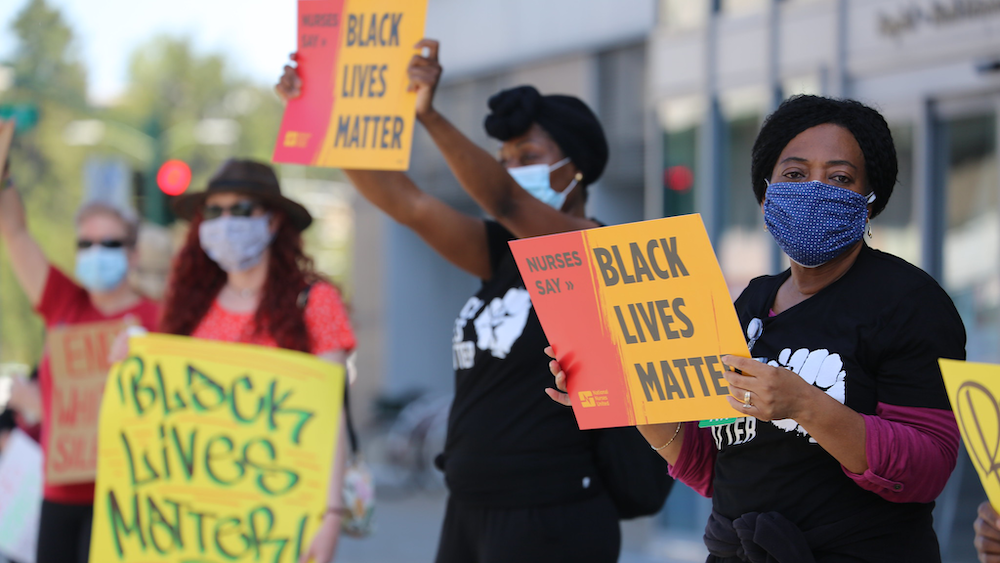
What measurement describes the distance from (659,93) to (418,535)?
4.53 m

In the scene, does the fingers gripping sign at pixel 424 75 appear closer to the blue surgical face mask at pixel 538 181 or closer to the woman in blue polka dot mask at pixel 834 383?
the blue surgical face mask at pixel 538 181

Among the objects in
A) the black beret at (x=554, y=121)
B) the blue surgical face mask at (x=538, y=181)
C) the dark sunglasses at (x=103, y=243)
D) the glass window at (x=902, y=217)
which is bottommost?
the dark sunglasses at (x=103, y=243)

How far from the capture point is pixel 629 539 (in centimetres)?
884

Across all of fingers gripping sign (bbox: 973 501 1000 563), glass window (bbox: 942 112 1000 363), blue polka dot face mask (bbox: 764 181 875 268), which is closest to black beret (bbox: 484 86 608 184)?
blue polka dot face mask (bbox: 764 181 875 268)

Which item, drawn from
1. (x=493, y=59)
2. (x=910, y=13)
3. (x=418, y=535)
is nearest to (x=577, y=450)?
(x=910, y=13)

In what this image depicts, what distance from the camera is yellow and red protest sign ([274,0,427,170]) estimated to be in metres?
2.83

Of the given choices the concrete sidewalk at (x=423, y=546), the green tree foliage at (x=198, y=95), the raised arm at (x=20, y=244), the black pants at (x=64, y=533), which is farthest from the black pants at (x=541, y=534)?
the green tree foliage at (x=198, y=95)

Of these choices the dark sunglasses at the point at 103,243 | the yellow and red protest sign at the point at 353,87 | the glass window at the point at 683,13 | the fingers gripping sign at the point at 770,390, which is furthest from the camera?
the glass window at the point at 683,13

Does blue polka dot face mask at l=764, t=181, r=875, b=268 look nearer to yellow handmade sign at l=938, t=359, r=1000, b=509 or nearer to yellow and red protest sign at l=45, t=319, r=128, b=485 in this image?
yellow handmade sign at l=938, t=359, r=1000, b=509

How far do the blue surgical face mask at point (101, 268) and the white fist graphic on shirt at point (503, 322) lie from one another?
1.92 m

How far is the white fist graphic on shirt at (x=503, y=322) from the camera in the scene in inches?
111

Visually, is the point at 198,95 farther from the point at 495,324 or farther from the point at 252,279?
the point at 495,324

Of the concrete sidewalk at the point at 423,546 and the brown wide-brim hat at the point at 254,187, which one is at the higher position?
the brown wide-brim hat at the point at 254,187

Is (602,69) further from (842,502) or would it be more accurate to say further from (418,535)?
(842,502)
